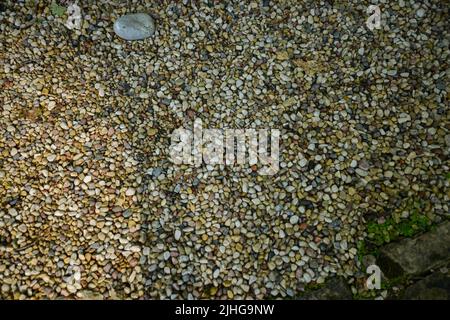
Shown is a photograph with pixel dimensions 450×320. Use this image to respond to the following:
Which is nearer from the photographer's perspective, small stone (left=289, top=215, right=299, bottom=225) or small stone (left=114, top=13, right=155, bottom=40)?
small stone (left=289, top=215, right=299, bottom=225)

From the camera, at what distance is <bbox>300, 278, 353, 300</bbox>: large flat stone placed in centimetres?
329

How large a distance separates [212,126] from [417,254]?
1.90m

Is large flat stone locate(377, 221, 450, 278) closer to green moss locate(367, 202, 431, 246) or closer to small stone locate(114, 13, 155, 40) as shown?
green moss locate(367, 202, 431, 246)

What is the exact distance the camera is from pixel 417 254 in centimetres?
339

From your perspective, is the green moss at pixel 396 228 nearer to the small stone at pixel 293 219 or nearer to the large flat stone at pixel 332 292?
the large flat stone at pixel 332 292

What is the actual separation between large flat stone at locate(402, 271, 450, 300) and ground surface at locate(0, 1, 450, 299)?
0.41 m

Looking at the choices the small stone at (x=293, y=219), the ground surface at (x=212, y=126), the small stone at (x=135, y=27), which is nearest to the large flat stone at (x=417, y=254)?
the ground surface at (x=212, y=126)

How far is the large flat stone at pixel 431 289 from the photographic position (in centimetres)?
→ 325

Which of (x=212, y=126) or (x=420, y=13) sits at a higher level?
(x=420, y=13)

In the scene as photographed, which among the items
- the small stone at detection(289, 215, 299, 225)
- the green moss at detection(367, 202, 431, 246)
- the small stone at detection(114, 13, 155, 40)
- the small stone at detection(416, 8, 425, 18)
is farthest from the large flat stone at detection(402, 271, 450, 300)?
the small stone at detection(114, 13, 155, 40)

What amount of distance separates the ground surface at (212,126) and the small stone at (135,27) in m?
0.09

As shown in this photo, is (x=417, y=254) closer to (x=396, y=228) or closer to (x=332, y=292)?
(x=396, y=228)

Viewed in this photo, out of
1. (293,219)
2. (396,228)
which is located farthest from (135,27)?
(396,228)

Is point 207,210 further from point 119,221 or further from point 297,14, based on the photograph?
point 297,14
